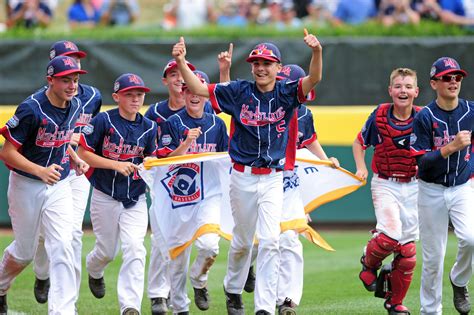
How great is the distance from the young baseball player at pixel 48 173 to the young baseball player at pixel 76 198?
84 cm

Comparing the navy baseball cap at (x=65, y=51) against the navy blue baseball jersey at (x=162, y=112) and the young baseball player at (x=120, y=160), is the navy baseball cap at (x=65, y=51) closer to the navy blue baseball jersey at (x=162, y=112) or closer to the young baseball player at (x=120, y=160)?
the navy blue baseball jersey at (x=162, y=112)

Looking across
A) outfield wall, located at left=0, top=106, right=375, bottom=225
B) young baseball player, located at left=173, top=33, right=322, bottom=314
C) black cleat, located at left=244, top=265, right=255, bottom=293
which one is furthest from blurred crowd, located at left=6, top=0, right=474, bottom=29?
young baseball player, located at left=173, top=33, right=322, bottom=314

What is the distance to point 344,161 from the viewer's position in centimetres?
1504

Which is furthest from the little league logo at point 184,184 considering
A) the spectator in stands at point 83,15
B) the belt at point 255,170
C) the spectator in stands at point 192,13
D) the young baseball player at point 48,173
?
the spectator in stands at point 192,13

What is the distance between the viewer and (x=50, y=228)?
27.6 ft

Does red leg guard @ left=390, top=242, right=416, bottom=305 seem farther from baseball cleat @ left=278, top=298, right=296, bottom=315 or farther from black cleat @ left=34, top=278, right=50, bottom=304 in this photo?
black cleat @ left=34, top=278, right=50, bottom=304

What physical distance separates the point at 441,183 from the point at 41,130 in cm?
359

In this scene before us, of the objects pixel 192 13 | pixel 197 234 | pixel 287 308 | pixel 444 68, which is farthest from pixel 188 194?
pixel 192 13

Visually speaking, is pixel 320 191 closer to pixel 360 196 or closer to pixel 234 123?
pixel 234 123

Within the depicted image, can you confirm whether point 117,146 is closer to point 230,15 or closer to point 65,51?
point 65,51

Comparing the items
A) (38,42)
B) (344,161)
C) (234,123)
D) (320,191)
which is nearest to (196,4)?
(38,42)

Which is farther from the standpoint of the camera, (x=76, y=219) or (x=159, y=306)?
(x=76, y=219)

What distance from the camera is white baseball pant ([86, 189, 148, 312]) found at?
8.99 metres

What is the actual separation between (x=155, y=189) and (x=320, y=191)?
1.87m
